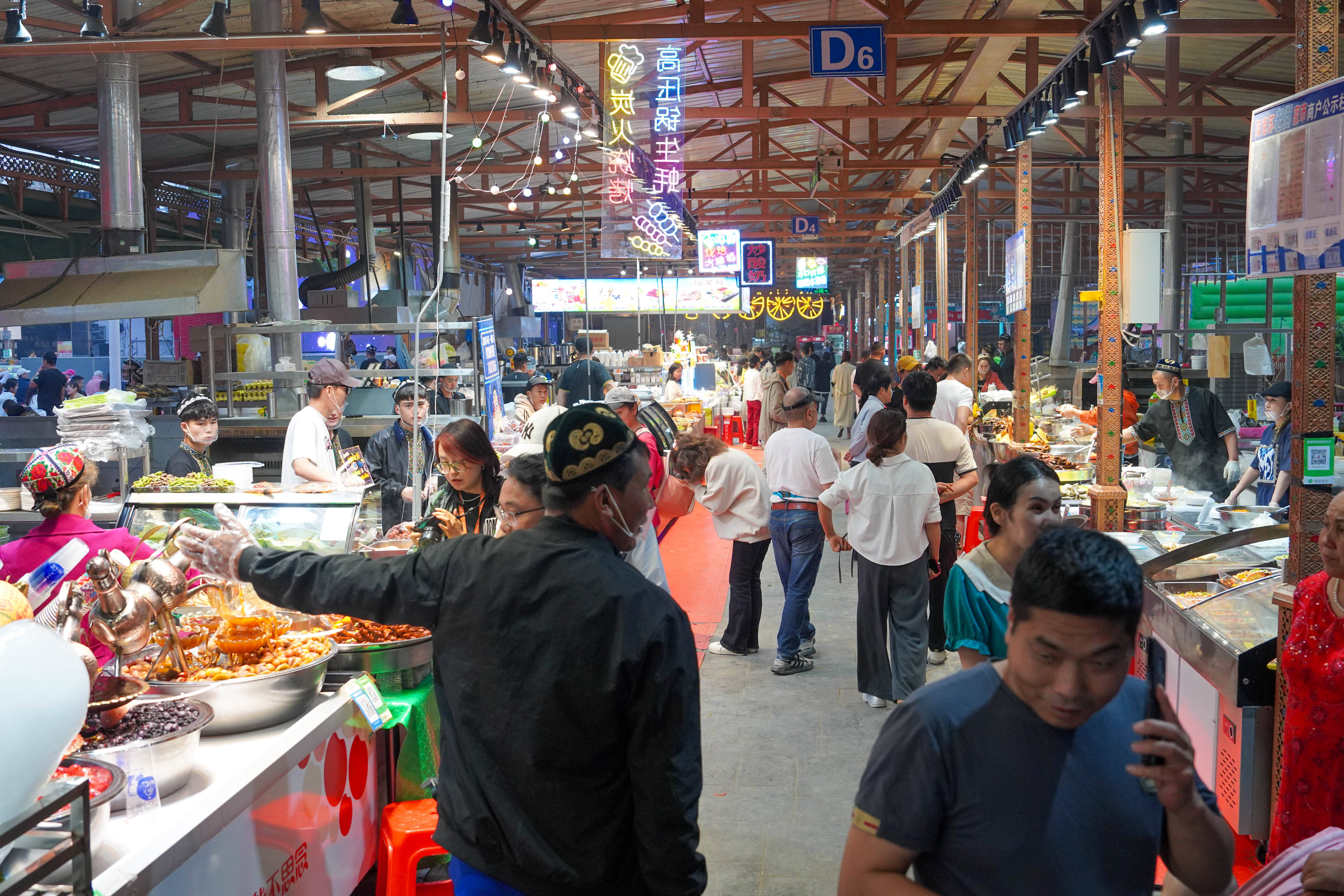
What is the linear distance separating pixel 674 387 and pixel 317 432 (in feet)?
32.9

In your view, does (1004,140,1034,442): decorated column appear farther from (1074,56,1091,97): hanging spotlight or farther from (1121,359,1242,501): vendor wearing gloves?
(1074,56,1091,97): hanging spotlight

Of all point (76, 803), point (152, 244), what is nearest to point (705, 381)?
point (152, 244)

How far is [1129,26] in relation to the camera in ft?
20.8

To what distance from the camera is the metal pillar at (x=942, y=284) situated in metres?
16.1

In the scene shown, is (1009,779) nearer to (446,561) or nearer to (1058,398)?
(446,561)

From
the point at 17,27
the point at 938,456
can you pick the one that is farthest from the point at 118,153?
the point at 938,456

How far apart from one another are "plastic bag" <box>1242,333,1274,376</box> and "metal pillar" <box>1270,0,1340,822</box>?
42.5 feet

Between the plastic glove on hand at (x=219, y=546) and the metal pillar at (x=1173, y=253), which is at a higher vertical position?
the metal pillar at (x=1173, y=253)

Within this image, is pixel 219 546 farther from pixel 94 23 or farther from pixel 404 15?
pixel 94 23

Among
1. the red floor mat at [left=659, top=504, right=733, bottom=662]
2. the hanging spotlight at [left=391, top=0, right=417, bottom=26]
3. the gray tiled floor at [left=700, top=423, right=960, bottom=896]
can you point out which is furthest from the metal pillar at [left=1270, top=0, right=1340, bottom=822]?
the hanging spotlight at [left=391, top=0, right=417, bottom=26]

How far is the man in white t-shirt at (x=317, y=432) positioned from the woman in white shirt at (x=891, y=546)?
296 centimetres

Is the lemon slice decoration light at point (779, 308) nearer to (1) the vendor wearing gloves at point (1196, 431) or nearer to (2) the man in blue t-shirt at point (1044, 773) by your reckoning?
(1) the vendor wearing gloves at point (1196, 431)

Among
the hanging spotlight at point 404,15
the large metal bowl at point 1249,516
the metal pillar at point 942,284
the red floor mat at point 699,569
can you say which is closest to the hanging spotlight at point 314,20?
the hanging spotlight at point 404,15

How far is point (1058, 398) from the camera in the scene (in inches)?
742
